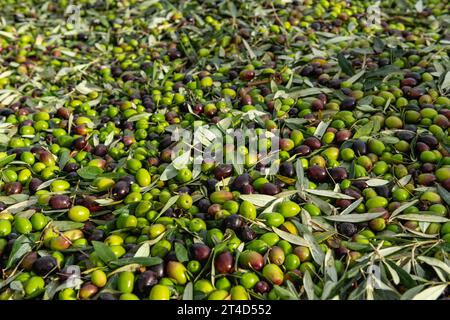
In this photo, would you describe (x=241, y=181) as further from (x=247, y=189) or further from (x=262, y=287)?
(x=262, y=287)

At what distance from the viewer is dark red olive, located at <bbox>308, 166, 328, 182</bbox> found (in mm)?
2951

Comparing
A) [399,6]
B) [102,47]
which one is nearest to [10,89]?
[102,47]

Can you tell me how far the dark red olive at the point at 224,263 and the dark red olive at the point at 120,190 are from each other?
2.74 ft

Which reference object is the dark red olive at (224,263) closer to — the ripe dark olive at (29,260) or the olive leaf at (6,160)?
the ripe dark olive at (29,260)

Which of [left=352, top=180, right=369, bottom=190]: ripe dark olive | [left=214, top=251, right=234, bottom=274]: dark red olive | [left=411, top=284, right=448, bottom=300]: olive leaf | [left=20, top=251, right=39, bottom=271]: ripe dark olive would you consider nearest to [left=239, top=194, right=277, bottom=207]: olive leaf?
[left=214, top=251, right=234, bottom=274]: dark red olive

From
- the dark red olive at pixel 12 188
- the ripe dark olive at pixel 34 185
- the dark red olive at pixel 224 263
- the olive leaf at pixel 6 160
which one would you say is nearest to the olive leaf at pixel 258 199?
the dark red olive at pixel 224 263

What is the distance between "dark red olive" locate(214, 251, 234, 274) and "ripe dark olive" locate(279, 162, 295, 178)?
0.80 meters

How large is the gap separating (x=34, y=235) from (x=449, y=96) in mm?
3101

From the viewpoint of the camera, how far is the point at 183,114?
3.82 metres

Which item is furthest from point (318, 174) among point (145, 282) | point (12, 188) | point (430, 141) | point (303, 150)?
point (12, 188)

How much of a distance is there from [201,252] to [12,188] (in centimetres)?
143

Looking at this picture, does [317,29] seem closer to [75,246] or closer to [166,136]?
[166,136]

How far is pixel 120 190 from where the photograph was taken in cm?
291

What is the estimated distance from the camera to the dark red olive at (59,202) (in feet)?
9.34
